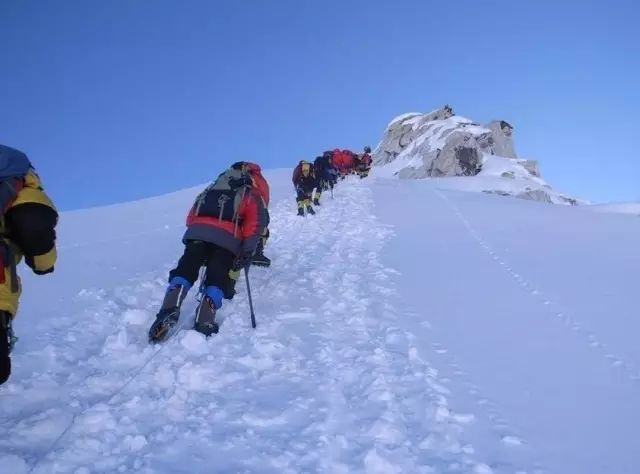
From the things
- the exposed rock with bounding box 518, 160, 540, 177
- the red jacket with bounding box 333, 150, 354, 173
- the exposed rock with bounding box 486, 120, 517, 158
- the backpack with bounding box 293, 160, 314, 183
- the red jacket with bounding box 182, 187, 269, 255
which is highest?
the exposed rock with bounding box 486, 120, 517, 158

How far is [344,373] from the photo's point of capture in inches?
148

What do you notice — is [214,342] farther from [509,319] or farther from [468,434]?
[509,319]

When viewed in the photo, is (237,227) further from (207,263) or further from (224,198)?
(207,263)

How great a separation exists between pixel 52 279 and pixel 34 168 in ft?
14.8

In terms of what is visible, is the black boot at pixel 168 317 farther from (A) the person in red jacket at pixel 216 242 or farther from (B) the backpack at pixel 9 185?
(B) the backpack at pixel 9 185

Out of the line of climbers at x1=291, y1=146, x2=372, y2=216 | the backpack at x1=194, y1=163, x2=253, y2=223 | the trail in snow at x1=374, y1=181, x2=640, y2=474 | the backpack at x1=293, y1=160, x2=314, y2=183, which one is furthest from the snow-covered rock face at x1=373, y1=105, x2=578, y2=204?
the backpack at x1=194, y1=163, x2=253, y2=223

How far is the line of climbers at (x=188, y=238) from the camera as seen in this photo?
274cm

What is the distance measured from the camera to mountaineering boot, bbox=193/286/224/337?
15.0 ft

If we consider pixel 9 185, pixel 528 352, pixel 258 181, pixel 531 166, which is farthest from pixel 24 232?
pixel 531 166

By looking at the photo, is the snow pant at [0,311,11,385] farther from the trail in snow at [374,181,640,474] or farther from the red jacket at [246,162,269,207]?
the red jacket at [246,162,269,207]

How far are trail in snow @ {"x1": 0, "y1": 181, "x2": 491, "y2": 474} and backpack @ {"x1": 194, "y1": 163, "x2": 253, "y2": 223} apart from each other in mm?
1071

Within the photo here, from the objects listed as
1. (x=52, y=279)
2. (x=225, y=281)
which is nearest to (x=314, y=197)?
(x=52, y=279)

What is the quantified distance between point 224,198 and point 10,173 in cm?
251

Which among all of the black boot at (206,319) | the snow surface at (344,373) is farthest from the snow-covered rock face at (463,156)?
the black boot at (206,319)
